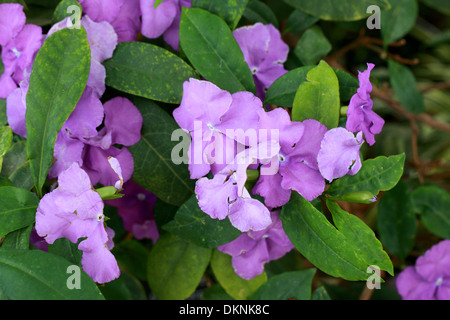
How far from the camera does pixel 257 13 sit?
910mm

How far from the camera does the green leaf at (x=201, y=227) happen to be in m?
0.75

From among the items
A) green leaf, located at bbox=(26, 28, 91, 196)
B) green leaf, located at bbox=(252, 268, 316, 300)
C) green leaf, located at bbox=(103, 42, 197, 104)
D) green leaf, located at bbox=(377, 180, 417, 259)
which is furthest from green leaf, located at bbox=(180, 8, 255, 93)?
green leaf, located at bbox=(377, 180, 417, 259)

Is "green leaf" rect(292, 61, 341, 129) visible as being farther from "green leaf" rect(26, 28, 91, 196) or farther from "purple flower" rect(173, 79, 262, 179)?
"green leaf" rect(26, 28, 91, 196)

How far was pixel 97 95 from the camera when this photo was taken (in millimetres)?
744

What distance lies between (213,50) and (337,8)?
28 cm

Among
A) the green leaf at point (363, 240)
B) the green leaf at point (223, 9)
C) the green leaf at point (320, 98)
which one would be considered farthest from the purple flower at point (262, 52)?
the green leaf at point (363, 240)

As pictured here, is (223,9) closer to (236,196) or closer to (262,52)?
(262,52)

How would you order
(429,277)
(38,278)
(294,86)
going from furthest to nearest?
(429,277)
(294,86)
(38,278)

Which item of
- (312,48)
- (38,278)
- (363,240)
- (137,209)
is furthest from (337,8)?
(38,278)

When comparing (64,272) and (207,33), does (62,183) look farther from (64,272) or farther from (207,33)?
(207,33)

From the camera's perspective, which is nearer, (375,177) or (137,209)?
(375,177)

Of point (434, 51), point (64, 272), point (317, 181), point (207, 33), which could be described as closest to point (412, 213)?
point (317, 181)

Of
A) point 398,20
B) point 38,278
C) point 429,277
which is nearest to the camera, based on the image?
point 38,278

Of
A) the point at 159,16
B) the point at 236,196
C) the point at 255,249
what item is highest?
the point at 159,16
